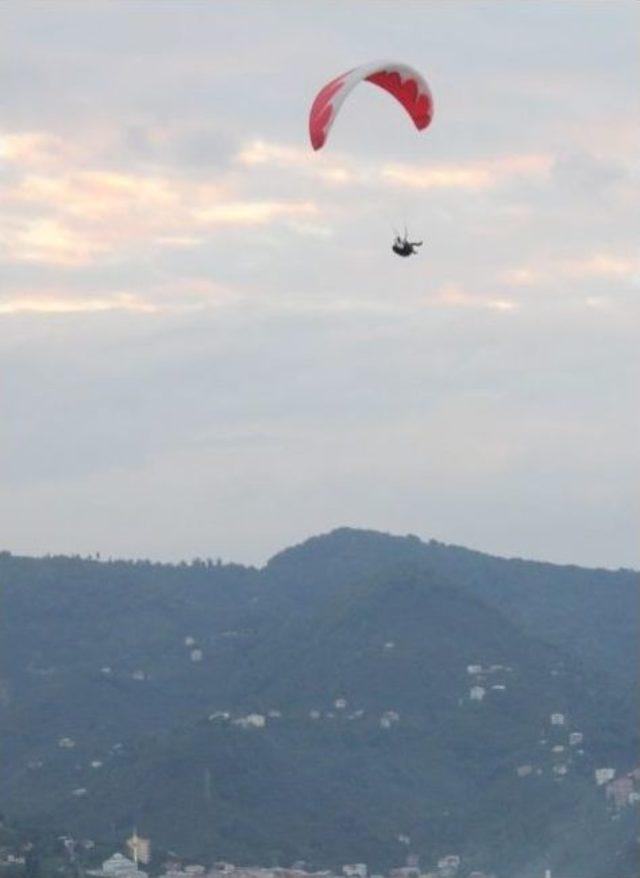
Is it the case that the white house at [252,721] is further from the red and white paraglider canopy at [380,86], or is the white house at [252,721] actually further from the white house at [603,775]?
the red and white paraglider canopy at [380,86]

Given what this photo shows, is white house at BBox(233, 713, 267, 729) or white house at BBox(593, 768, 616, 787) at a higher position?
white house at BBox(233, 713, 267, 729)

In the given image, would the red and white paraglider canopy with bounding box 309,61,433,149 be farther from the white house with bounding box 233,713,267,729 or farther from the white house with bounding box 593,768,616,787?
the white house with bounding box 233,713,267,729

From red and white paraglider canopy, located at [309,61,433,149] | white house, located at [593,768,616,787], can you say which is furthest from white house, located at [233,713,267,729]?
red and white paraglider canopy, located at [309,61,433,149]

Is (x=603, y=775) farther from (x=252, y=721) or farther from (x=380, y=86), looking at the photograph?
(x=380, y=86)

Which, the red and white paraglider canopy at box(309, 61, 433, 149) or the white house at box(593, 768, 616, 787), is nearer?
the red and white paraglider canopy at box(309, 61, 433, 149)

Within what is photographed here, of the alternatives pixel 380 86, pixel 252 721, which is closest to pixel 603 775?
pixel 252 721

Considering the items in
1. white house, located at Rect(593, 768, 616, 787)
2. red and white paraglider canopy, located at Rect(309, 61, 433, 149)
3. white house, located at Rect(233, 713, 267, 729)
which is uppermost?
red and white paraglider canopy, located at Rect(309, 61, 433, 149)

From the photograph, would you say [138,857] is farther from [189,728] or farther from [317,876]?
[189,728]

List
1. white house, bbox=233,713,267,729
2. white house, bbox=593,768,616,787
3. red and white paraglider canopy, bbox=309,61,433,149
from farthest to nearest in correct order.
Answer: white house, bbox=233,713,267,729 < white house, bbox=593,768,616,787 < red and white paraglider canopy, bbox=309,61,433,149

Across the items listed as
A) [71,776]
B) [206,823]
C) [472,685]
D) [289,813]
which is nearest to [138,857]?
[206,823]
